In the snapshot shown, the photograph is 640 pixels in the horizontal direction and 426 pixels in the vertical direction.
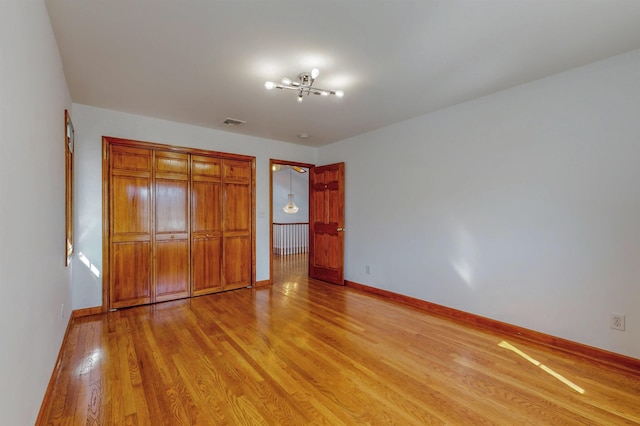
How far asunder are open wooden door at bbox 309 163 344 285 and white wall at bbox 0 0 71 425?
12.2ft

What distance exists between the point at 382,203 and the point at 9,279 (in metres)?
4.02

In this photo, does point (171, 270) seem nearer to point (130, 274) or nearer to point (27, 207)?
point (130, 274)

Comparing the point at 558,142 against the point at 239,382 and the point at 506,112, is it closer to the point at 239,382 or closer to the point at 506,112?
the point at 506,112

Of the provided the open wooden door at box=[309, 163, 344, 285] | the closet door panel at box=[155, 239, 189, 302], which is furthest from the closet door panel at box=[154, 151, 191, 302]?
the open wooden door at box=[309, 163, 344, 285]

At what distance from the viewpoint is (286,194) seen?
10.6 m

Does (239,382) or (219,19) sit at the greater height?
(219,19)

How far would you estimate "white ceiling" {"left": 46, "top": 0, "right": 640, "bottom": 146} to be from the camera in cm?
190

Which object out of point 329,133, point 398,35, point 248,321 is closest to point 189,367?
point 248,321

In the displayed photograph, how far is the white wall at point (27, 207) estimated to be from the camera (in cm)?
119

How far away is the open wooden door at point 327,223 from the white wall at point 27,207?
3730 mm

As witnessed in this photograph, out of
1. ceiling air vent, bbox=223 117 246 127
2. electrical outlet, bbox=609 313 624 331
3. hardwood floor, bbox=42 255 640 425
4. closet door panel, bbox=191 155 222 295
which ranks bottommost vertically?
hardwood floor, bbox=42 255 640 425

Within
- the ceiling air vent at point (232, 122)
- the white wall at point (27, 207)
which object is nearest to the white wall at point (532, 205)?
the ceiling air vent at point (232, 122)

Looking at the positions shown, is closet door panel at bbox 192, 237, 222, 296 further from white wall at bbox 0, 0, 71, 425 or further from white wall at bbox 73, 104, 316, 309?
white wall at bbox 0, 0, 71, 425

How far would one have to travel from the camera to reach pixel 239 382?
7.01 ft
